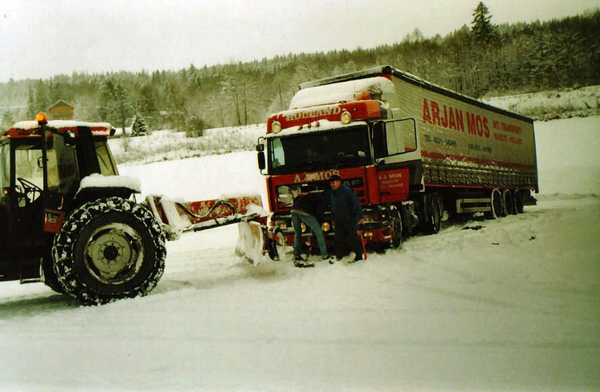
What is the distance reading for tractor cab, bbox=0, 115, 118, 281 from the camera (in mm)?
5094

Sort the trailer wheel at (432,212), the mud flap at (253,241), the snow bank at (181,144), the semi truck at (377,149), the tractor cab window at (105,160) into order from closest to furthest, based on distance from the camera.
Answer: the tractor cab window at (105,160), the mud flap at (253,241), the snow bank at (181,144), the semi truck at (377,149), the trailer wheel at (432,212)

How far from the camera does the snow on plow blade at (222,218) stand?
236 inches

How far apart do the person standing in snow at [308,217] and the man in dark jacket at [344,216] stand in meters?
0.24

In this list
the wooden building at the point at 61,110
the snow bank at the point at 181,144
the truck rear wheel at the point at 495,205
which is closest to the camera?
the wooden building at the point at 61,110

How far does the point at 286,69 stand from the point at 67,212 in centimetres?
385

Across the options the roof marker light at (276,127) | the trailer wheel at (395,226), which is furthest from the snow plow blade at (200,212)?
the trailer wheel at (395,226)

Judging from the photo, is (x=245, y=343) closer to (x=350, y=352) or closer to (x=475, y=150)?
(x=350, y=352)

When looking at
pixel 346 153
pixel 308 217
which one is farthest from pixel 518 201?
pixel 308 217

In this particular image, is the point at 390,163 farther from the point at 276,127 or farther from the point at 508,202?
the point at 508,202

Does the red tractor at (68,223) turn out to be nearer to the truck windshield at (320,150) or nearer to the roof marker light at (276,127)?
the truck windshield at (320,150)

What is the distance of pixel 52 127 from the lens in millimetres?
5219

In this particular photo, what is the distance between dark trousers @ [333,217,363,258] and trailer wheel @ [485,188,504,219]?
621 centimetres

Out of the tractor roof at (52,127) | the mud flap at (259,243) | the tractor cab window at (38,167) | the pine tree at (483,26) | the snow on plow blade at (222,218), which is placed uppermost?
the pine tree at (483,26)

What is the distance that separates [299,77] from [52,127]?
4.08m
